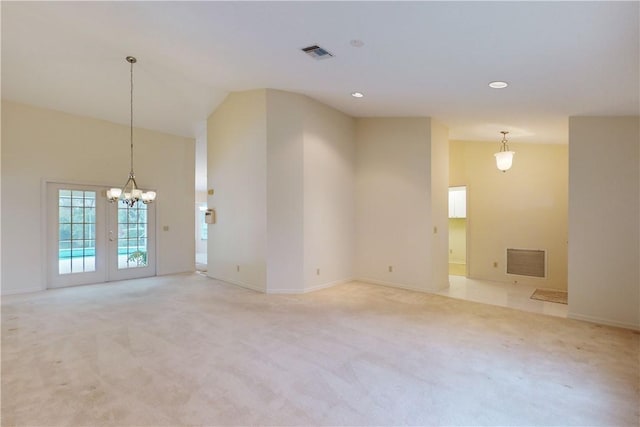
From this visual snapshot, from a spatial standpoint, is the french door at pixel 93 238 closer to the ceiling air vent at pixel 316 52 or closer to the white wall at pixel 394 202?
the white wall at pixel 394 202

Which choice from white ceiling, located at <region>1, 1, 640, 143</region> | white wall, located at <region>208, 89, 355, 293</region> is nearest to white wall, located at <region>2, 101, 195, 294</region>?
white ceiling, located at <region>1, 1, 640, 143</region>

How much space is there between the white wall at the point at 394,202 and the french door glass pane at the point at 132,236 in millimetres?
4556

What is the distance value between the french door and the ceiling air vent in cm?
517

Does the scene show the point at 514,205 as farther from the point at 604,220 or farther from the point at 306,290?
the point at 306,290

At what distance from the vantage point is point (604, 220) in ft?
13.7

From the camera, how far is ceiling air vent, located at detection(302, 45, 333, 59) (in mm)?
3549

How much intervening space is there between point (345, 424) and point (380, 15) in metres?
3.10

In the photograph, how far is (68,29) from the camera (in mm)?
3959

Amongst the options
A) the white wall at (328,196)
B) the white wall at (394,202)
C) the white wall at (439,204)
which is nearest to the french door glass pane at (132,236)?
the white wall at (328,196)

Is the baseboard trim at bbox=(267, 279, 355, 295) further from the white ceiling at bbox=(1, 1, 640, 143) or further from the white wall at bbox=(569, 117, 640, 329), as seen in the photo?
the white wall at bbox=(569, 117, 640, 329)

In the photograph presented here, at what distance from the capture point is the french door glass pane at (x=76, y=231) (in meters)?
6.06

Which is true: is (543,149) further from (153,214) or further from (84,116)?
(84,116)

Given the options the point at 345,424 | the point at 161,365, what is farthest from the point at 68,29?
the point at 345,424

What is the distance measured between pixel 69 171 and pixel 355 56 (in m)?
5.63
